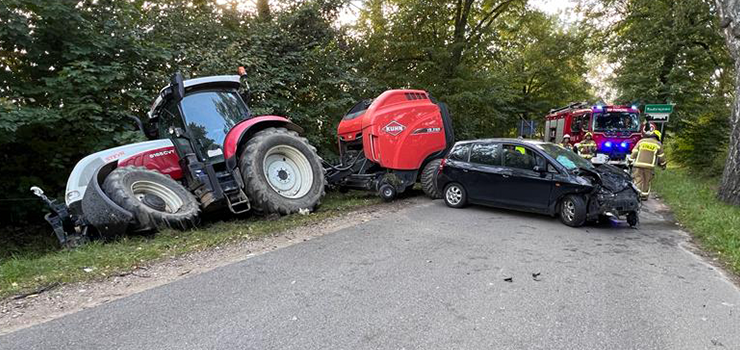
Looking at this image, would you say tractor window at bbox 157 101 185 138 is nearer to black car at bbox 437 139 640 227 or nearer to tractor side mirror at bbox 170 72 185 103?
tractor side mirror at bbox 170 72 185 103

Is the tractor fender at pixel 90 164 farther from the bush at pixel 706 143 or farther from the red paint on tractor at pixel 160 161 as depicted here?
the bush at pixel 706 143

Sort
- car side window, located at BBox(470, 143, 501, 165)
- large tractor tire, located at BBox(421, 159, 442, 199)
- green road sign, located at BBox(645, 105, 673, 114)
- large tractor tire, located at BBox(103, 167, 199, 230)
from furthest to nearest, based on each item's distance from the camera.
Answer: green road sign, located at BBox(645, 105, 673, 114), large tractor tire, located at BBox(421, 159, 442, 199), car side window, located at BBox(470, 143, 501, 165), large tractor tire, located at BBox(103, 167, 199, 230)

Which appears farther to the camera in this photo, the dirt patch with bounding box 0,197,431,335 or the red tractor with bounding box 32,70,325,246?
the red tractor with bounding box 32,70,325,246

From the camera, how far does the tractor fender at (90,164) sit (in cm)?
569

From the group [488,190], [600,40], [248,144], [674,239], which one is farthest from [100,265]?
[600,40]

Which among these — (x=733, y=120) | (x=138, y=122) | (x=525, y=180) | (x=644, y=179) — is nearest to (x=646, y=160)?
(x=644, y=179)

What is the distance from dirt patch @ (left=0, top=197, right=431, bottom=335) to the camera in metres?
3.54

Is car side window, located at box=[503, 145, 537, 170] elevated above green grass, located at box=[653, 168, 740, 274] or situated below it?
above

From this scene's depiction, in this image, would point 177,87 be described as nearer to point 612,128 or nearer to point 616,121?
point 612,128

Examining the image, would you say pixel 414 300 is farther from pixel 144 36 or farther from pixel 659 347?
pixel 144 36

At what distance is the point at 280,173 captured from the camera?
7.37 meters

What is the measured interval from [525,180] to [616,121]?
918 cm

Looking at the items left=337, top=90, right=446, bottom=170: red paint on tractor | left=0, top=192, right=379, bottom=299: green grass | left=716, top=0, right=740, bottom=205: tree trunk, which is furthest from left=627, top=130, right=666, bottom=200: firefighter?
left=0, top=192, right=379, bottom=299: green grass

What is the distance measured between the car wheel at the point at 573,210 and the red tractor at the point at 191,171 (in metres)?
4.43
